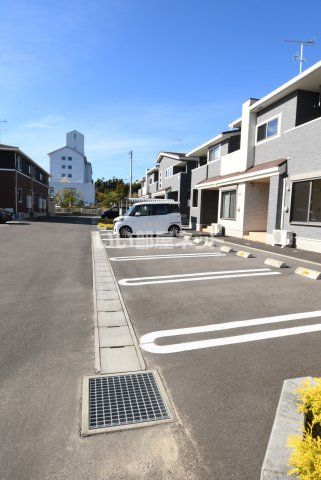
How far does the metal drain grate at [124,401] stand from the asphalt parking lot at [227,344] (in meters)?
0.18

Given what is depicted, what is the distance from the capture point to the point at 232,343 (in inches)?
172

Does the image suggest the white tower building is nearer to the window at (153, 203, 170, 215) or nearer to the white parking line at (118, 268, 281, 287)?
the window at (153, 203, 170, 215)

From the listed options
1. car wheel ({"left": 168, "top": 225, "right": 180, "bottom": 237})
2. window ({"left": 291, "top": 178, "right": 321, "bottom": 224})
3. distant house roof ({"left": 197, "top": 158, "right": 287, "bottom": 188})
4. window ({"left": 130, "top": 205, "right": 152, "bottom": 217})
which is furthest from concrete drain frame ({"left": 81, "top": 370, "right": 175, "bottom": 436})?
car wheel ({"left": 168, "top": 225, "right": 180, "bottom": 237})

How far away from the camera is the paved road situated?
7.53ft

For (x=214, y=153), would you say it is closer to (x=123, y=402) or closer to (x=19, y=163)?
(x=123, y=402)

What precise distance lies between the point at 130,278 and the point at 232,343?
14.0 feet

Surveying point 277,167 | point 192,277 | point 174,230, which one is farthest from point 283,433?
point 174,230

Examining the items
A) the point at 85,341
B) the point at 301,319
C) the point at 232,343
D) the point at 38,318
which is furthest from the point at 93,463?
the point at 301,319

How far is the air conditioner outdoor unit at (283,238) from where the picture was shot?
43.4 feet

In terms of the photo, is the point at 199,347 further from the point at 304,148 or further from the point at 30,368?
the point at 304,148

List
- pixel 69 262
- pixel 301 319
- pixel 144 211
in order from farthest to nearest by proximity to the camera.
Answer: pixel 144 211 < pixel 69 262 < pixel 301 319

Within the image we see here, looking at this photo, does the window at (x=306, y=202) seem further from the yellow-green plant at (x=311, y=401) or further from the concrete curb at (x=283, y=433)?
the yellow-green plant at (x=311, y=401)

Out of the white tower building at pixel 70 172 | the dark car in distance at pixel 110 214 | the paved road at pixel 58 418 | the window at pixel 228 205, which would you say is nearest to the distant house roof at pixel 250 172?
the window at pixel 228 205

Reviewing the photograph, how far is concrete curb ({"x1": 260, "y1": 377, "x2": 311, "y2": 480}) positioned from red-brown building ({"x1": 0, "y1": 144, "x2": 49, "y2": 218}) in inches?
1362
